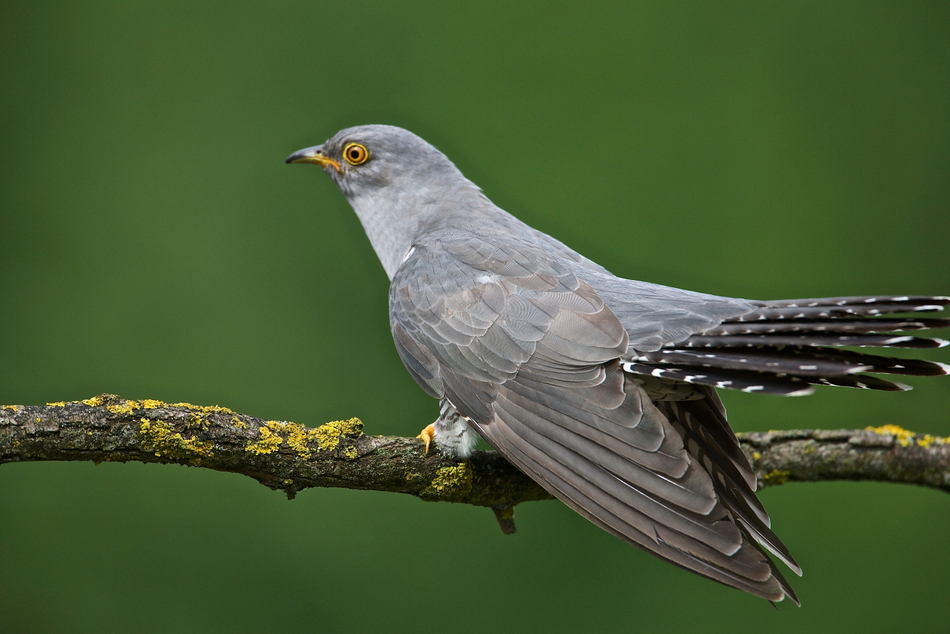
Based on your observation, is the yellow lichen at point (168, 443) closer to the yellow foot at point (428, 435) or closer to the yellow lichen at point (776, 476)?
the yellow foot at point (428, 435)

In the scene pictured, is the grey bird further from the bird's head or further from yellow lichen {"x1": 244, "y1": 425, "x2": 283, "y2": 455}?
the bird's head

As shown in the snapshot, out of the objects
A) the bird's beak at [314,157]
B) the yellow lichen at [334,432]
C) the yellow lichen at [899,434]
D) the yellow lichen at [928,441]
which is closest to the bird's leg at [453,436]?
the yellow lichen at [334,432]

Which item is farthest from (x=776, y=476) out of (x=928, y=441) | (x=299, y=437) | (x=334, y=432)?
(x=299, y=437)

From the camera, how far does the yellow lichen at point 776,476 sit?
2.79 m

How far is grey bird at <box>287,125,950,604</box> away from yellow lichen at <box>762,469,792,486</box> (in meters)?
0.75

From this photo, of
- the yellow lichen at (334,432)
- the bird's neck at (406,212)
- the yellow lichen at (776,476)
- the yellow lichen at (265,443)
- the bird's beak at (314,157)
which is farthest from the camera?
the bird's beak at (314,157)

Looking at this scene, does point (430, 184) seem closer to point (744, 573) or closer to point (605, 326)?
point (605, 326)

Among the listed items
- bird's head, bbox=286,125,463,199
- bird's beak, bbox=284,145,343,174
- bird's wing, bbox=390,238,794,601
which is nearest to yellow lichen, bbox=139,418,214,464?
bird's wing, bbox=390,238,794,601

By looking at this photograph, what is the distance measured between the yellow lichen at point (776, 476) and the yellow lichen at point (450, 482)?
1253mm

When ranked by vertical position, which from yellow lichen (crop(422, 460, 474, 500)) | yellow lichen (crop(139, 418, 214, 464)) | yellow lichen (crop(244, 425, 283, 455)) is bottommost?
yellow lichen (crop(422, 460, 474, 500))

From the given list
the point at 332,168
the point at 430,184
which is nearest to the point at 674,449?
the point at 430,184

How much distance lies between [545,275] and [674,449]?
0.70 m

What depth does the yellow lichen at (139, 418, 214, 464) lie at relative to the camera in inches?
73.0

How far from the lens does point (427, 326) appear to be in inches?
92.0
